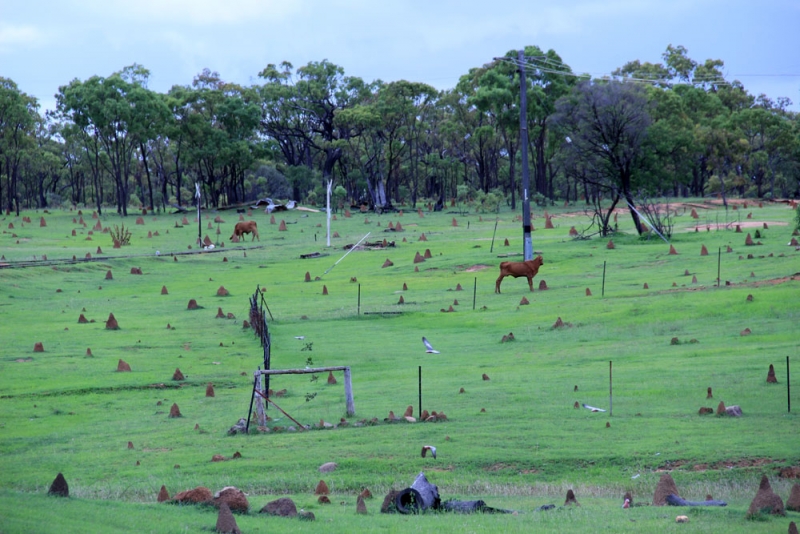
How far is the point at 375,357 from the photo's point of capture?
2641cm

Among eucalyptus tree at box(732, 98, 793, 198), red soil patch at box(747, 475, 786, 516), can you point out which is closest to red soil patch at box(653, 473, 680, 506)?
red soil patch at box(747, 475, 786, 516)

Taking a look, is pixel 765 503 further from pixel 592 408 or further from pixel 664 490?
pixel 592 408

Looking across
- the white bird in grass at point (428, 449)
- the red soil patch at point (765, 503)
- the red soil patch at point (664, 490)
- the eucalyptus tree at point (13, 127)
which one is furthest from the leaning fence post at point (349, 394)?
the eucalyptus tree at point (13, 127)

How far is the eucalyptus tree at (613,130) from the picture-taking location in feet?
178

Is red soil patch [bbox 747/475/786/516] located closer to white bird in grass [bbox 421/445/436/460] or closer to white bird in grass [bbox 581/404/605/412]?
white bird in grass [bbox 421/445/436/460]

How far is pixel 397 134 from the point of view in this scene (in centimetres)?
9500

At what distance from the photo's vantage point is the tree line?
57.7m

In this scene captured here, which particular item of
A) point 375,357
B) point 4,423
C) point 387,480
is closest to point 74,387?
point 4,423

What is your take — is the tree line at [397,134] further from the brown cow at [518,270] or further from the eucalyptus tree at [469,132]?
the brown cow at [518,270]

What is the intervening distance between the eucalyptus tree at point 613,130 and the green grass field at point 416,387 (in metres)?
7.57

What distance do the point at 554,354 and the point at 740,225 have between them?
33.7 metres

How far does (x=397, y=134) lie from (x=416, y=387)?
7490cm

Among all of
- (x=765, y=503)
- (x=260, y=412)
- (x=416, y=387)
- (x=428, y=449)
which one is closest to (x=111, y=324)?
(x=416, y=387)

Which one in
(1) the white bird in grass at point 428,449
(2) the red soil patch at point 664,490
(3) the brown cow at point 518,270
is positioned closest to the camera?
(2) the red soil patch at point 664,490
